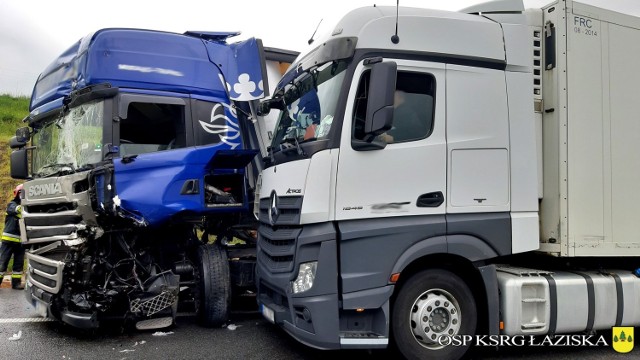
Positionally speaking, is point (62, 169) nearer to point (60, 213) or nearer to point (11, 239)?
point (60, 213)

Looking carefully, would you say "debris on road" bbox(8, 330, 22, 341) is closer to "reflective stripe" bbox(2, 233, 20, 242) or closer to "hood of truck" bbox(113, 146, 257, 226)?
"hood of truck" bbox(113, 146, 257, 226)

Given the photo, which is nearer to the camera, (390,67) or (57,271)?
(390,67)

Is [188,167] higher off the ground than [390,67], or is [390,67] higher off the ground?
[390,67]

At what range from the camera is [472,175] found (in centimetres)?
439

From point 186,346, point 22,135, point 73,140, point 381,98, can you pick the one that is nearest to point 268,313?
point 186,346

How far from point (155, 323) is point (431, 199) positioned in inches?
131

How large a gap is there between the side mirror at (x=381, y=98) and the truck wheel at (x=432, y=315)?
4.40ft

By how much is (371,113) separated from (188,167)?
2570 millimetres

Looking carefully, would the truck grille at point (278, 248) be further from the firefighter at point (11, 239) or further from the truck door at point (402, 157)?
the firefighter at point (11, 239)

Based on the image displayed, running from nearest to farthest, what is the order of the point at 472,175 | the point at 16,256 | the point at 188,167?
the point at 472,175 → the point at 188,167 → the point at 16,256

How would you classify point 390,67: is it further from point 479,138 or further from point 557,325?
point 557,325

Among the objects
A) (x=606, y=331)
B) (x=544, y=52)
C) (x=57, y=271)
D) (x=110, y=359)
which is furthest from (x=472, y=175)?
(x=57, y=271)

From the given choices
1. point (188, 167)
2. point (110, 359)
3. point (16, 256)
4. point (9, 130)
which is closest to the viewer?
point (110, 359)

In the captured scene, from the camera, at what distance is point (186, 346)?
16.7ft
